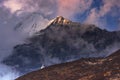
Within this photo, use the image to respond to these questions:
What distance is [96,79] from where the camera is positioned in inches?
7864

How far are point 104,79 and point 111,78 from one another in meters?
3.24

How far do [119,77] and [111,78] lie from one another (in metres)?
3.60

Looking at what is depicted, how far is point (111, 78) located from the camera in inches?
7707

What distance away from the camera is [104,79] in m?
197

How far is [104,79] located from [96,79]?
14.5 feet

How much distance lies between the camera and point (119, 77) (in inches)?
7667

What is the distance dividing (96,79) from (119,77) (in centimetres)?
1103

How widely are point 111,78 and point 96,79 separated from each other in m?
7.53
